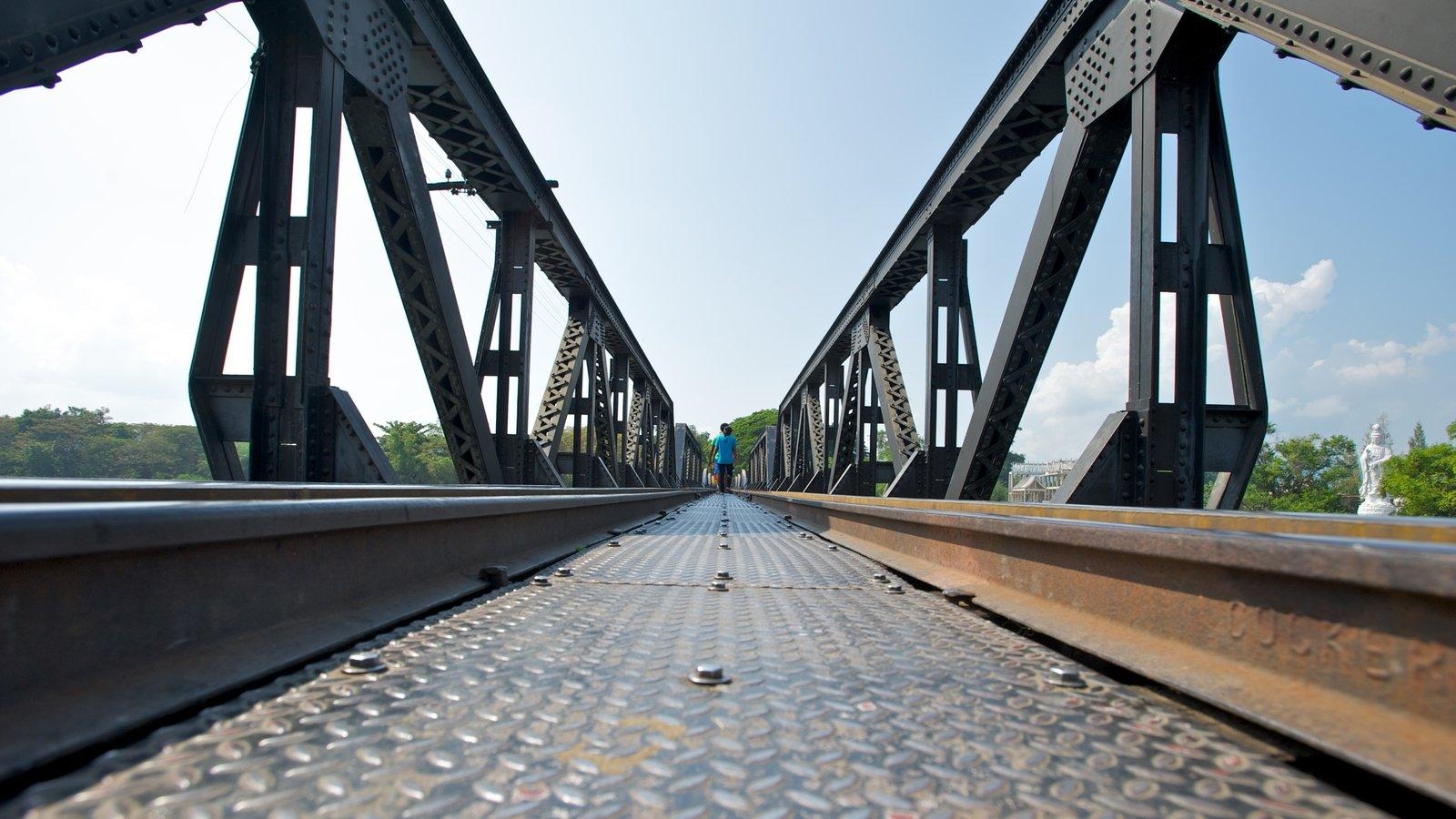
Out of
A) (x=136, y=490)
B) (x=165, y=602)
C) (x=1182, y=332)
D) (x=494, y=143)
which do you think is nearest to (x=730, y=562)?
(x=136, y=490)

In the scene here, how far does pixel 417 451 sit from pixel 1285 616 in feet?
336

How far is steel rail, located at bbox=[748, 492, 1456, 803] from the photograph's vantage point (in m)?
1.14

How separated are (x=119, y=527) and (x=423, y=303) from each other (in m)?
5.89

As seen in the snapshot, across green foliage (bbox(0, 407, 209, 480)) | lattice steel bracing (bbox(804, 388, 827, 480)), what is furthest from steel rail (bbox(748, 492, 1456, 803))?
green foliage (bbox(0, 407, 209, 480))

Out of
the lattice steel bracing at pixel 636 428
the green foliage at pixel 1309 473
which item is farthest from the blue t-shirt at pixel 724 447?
the green foliage at pixel 1309 473

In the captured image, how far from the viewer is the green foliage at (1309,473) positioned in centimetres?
8100

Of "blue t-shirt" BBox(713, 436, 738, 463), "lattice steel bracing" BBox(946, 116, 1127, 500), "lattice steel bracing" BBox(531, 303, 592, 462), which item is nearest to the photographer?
"lattice steel bracing" BBox(946, 116, 1127, 500)

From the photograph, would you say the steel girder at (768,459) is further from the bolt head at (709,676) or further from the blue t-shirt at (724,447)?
the bolt head at (709,676)

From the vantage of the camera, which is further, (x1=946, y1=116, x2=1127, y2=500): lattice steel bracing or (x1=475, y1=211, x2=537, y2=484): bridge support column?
(x1=475, y1=211, x2=537, y2=484): bridge support column

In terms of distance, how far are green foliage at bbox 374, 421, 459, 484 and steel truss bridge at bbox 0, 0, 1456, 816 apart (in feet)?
270

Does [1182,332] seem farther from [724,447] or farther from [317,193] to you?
[724,447]

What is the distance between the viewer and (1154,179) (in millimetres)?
4918

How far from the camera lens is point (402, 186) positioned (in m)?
6.19

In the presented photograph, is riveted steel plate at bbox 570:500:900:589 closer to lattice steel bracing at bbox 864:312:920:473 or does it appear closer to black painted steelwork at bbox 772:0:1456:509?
black painted steelwork at bbox 772:0:1456:509
